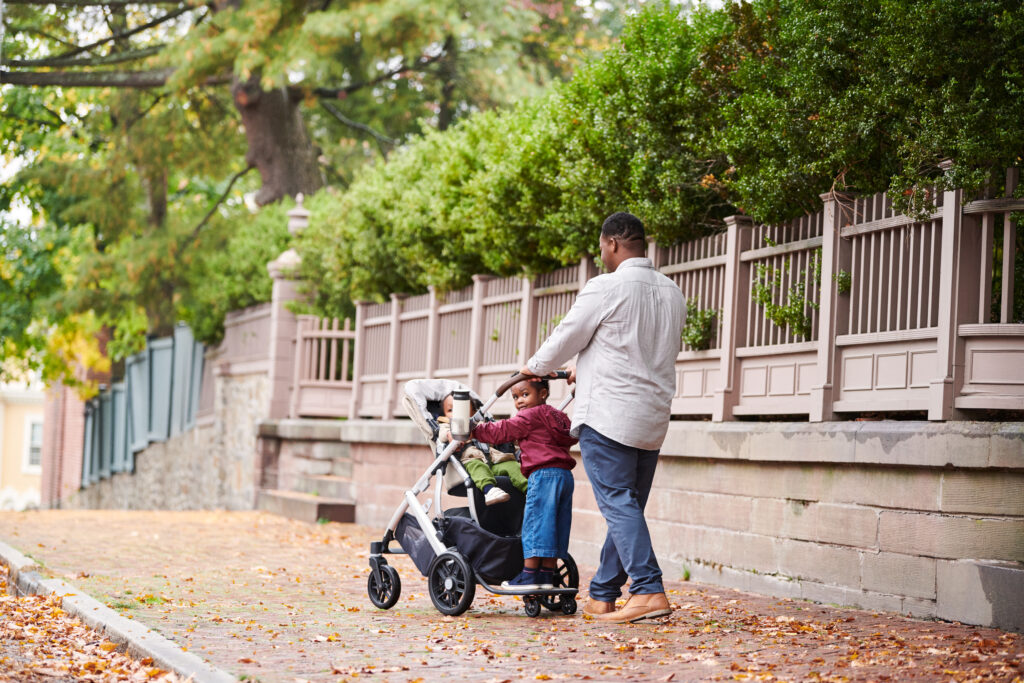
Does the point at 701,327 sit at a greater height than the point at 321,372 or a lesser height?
greater

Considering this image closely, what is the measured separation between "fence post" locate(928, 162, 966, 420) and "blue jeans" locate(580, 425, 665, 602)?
1.71 meters

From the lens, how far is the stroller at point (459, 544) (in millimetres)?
6695

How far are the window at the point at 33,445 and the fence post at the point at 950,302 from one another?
46.7 m

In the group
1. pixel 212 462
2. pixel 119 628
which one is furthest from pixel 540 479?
pixel 212 462

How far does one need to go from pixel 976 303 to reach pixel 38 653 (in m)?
5.38

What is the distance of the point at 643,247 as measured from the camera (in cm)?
659

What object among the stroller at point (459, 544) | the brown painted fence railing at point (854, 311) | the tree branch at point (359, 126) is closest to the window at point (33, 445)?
the tree branch at point (359, 126)

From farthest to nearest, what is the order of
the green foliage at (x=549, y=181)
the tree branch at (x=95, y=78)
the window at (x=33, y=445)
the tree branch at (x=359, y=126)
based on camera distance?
the window at (x=33, y=445) < the tree branch at (x=359, y=126) < the tree branch at (x=95, y=78) < the green foliage at (x=549, y=181)

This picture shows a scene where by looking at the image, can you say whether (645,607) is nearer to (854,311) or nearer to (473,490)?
(473,490)

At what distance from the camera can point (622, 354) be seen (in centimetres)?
627

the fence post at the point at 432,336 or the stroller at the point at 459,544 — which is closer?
the stroller at the point at 459,544

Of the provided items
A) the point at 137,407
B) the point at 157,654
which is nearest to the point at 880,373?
the point at 157,654

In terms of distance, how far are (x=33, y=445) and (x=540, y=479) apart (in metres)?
46.5

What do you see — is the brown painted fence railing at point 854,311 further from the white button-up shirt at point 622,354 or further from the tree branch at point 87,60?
the tree branch at point 87,60
